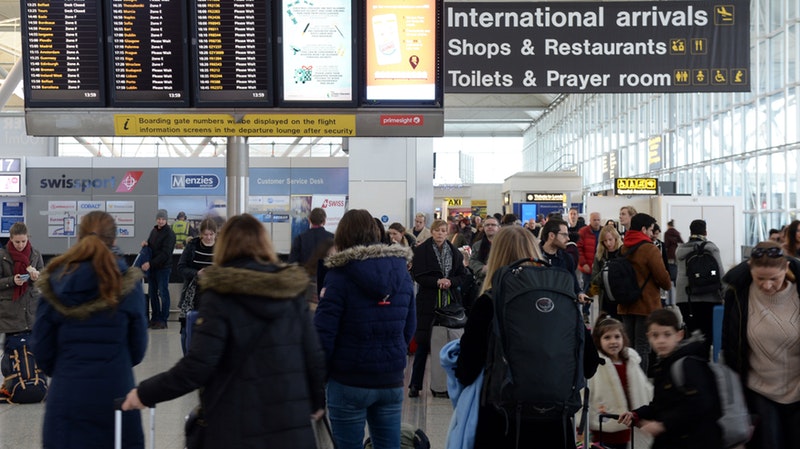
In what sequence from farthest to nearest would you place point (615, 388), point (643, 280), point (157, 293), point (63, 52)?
point (157, 293)
point (643, 280)
point (63, 52)
point (615, 388)

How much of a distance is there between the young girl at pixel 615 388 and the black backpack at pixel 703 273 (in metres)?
3.89

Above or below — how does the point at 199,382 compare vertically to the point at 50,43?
below

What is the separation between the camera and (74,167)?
15203 millimetres

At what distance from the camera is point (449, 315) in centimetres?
778

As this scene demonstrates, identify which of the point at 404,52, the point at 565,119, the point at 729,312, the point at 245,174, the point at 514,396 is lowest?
the point at 514,396

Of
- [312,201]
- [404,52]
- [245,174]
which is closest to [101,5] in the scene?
[245,174]

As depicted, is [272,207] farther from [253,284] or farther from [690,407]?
[253,284]

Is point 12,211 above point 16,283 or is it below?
above

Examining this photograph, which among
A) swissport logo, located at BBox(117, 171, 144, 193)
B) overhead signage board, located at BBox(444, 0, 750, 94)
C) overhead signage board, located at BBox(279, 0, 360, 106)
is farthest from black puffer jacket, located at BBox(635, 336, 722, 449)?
swissport logo, located at BBox(117, 171, 144, 193)

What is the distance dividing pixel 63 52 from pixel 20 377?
9.17 feet

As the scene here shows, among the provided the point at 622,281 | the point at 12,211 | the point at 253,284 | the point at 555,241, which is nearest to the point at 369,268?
the point at 253,284

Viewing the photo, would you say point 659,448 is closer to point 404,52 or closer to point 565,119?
point 404,52

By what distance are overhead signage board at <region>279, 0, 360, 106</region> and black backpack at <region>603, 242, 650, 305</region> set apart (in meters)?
2.70

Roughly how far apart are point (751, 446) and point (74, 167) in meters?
13.3
